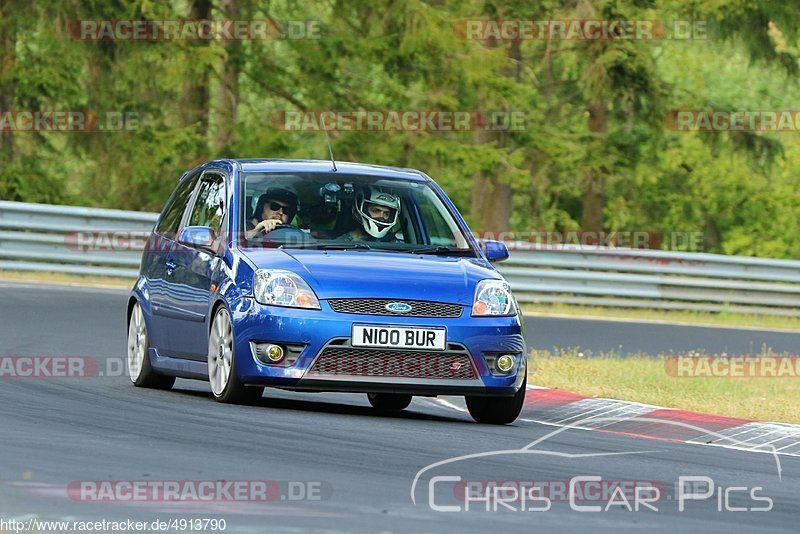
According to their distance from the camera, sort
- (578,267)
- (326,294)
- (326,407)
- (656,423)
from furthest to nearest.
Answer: (578,267)
(656,423)
(326,407)
(326,294)

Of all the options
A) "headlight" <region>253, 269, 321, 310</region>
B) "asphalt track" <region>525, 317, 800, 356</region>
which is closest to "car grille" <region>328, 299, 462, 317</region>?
"headlight" <region>253, 269, 321, 310</region>

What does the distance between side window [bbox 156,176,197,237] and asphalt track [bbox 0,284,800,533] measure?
115 cm

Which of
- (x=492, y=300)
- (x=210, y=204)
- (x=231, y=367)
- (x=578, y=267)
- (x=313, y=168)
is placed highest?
(x=313, y=168)

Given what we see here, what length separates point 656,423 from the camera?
12055 mm

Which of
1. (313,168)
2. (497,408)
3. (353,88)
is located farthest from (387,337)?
(353,88)

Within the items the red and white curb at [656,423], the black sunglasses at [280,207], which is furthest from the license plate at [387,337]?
the red and white curb at [656,423]

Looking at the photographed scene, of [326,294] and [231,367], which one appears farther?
[231,367]

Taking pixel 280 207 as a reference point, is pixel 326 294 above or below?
below

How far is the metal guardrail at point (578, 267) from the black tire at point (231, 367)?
12.4m

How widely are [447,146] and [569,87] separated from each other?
1080 centimetres

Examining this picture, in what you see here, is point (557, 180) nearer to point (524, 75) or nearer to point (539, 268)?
point (524, 75)

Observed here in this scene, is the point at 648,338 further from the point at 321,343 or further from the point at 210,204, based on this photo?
the point at 321,343

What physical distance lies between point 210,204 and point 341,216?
101cm

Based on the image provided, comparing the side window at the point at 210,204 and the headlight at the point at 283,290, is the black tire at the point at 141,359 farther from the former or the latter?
the headlight at the point at 283,290
